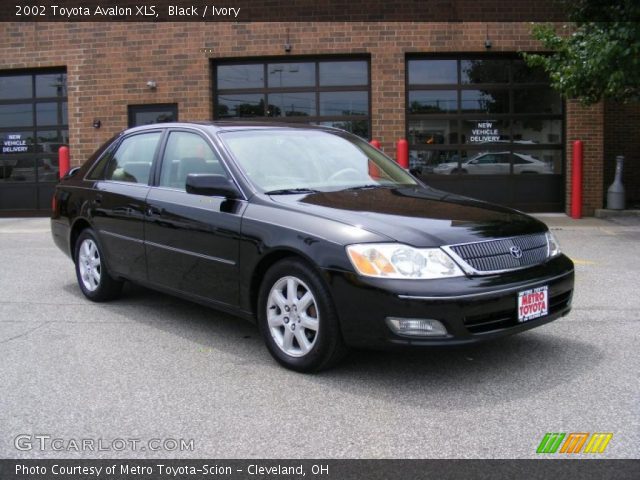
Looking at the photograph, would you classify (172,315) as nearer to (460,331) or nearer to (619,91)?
(460,331)

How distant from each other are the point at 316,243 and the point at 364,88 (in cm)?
1016

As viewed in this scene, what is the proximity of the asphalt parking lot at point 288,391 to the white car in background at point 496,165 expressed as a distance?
8.14 metres

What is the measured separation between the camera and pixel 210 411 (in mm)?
3688

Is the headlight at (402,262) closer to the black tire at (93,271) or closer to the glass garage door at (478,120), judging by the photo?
the black tire at (93,271)

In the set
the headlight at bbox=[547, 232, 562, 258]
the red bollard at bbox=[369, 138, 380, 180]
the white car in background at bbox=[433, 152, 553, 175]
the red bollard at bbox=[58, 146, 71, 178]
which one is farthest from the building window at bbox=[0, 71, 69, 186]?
the headlight at bbox=[547, 232, 562, 258]

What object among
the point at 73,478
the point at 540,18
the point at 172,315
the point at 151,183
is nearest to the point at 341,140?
the point at 151,183

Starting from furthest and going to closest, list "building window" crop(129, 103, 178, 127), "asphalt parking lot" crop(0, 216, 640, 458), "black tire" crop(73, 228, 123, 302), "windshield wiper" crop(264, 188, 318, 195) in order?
"building window" crop(129, 103, 178, 127), "black tire" crop(73, 228, 123, 302), "windshield wiper" crop(264, 188, 318, 195), "asphalt parking lot" crop(0, 216, 640, 458)

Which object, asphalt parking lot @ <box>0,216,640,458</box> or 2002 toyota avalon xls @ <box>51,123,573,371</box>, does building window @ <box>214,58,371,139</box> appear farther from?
asphalt parking lot @ <box>0,216,640,458</box>

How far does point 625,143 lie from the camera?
15.4 metres

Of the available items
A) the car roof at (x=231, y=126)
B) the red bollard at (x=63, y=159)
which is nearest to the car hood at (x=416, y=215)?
the car roof at (x=231, y=126)

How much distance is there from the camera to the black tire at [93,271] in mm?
6160

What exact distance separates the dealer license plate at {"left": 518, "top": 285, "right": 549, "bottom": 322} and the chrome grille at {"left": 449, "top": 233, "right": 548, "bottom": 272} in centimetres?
17

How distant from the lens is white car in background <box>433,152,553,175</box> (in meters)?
13.8

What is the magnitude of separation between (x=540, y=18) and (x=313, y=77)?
4576mm
